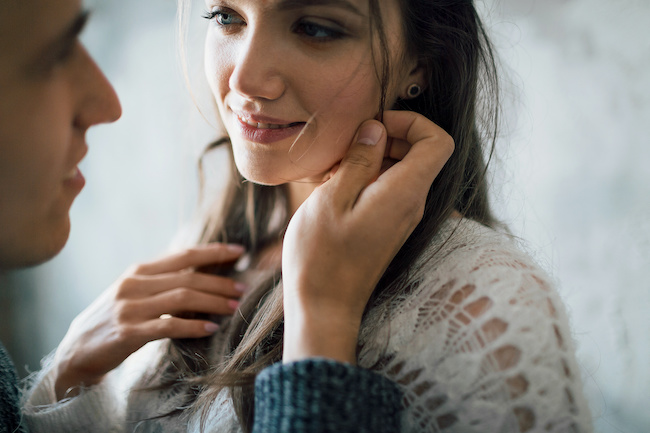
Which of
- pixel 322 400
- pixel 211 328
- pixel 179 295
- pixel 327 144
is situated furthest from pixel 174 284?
pixel 322 400

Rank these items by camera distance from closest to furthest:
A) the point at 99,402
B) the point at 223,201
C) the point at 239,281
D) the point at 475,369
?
1. the point at 475,369
2. the point at 99,402
3. the point at 239,281
4. the point at 223,201

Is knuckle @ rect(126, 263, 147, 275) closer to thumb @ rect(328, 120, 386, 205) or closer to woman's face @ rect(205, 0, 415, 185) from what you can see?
woman's face @ rect(205, 0, 415, 185)

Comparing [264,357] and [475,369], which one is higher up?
[475,369]

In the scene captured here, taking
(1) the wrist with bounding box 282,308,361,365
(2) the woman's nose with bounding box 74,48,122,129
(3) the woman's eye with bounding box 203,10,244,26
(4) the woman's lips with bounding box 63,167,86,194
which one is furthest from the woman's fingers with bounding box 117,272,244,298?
(3) the woman's eye with bounding box 203,10,244,26

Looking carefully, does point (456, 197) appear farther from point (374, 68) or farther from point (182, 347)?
point (182, 347)

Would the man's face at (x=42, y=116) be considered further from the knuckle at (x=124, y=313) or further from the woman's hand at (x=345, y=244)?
the woman's hand at (x=345, y=244)

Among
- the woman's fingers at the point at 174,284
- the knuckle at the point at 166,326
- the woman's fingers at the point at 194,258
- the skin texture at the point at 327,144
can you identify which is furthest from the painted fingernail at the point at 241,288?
the skin texture at the point at 327,144

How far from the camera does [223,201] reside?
1501 millimetres

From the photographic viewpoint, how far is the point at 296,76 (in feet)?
2.94

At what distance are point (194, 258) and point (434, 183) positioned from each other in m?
0.68

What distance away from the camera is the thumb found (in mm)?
844

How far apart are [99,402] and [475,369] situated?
88 cm

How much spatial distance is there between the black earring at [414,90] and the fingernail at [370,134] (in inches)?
6.6

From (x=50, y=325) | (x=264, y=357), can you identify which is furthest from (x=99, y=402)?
(x=50, y=325)
